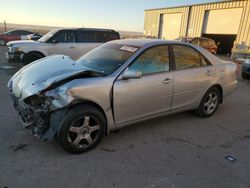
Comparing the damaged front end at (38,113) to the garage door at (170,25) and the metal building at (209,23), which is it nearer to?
the metal building at (209,23)

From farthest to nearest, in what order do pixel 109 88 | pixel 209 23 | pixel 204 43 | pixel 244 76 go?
pixel 209 23
pixel 204 43
pixel 244 76
pixel 109 88

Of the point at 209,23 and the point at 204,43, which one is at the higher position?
the point at 209,23

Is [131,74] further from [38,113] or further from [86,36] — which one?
[86,36]

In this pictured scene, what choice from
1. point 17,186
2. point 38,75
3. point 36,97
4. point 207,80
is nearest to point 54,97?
point 36,97

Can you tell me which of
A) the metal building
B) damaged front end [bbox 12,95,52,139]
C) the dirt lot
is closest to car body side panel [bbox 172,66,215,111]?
the dirt lot

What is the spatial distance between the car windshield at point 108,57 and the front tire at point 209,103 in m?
1.93

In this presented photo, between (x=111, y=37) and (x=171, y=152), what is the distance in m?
7.46

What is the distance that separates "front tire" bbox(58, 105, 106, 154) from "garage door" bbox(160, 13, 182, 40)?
2195 centimetres

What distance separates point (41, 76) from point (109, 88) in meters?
0.99

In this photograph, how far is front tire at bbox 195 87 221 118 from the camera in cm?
452

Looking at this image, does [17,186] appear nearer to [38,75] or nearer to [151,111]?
[38,75]

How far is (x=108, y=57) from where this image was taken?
378cm

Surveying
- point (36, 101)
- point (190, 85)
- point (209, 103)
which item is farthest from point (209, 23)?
point (36, 101)

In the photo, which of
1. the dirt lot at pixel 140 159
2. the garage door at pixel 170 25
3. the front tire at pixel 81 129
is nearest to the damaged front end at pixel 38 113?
the front tire at pixel 81 129
